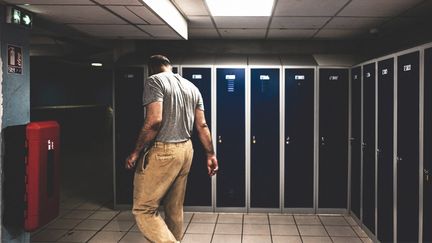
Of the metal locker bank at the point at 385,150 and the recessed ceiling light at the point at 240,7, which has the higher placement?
the recessed ceiling light at the point at 240,7

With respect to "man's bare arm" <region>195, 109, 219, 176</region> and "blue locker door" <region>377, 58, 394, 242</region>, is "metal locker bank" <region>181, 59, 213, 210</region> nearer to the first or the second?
"man's bare arm" <region>195, 109, 219, 176</region>

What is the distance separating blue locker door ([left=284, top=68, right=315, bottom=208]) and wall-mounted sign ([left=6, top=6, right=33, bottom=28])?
10.00ft

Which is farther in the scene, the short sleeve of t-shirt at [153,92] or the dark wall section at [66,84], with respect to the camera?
the dark wall section at [66,84]

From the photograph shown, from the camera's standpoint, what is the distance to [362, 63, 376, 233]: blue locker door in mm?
3922

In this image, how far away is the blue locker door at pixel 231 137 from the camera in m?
4.97

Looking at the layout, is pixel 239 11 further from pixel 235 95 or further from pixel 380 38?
pixel 380 38

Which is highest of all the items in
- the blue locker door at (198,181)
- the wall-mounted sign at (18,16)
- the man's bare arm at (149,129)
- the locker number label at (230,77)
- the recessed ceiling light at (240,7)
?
the recessed ceiling light at (240,7)

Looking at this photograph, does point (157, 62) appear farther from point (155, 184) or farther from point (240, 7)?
point (240, 7)

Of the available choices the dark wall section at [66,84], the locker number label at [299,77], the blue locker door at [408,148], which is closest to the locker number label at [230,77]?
the locker number label at [299,77]

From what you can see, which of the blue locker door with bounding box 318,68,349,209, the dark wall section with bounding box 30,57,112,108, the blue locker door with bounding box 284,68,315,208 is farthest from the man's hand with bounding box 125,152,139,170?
the dark wall section with bounding box 30,57,112,108

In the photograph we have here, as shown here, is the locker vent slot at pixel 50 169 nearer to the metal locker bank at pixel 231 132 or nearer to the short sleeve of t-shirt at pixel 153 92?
the short sleeve of t-shirt at pixel 153 92

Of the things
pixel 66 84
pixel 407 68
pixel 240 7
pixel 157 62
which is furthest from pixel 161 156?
pixel 66 84

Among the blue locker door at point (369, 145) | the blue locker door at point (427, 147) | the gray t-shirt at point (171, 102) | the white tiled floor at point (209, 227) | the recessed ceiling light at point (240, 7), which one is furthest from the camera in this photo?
the white tiled floor at point (209, 227)

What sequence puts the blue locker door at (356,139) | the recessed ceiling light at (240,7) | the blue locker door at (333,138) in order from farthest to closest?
the blue locker door at (333,138)
the blue locker door at (356,139)
the recessed ceiling light at (240,7)
